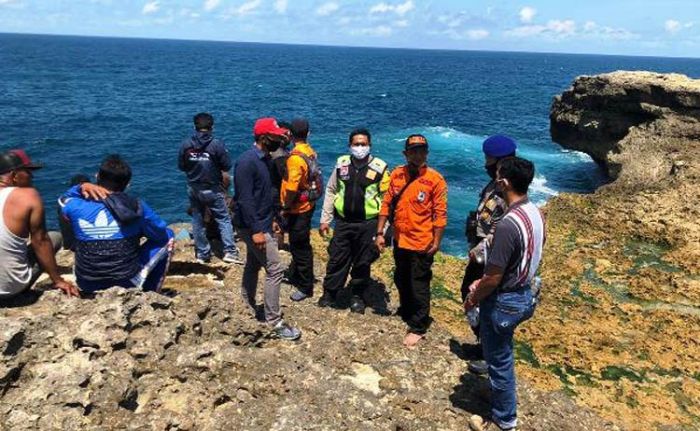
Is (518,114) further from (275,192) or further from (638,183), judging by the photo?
(275,192)

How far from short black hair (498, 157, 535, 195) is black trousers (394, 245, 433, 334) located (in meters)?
2.51

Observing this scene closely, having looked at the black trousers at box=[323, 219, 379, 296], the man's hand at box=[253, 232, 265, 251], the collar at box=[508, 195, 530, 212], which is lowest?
the black trousers at box=[323, 219, 379, 296]

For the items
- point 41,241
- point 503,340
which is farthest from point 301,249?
point 503,340

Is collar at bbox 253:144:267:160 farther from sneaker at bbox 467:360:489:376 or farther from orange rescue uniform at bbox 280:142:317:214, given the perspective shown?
sneaker at bbox 467:360:489:376

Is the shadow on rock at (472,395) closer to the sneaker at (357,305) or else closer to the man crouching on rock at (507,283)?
the man crouching on rock at (507,283)

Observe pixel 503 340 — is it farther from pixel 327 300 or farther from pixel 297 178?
pixel 297 178

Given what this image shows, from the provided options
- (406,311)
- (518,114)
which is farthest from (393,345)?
(518,114)

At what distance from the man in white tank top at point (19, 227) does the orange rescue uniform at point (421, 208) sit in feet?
14.1

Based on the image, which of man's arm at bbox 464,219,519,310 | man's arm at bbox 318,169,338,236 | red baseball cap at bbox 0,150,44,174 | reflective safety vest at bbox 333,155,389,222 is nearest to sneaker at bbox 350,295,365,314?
man's arm at bbox 318,169,338,236

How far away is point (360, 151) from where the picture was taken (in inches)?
296

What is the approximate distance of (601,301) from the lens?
10.2m

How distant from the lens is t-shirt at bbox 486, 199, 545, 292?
15.7 feet

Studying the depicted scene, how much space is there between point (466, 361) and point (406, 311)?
1.29 m

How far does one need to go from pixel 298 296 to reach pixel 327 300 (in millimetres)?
516
